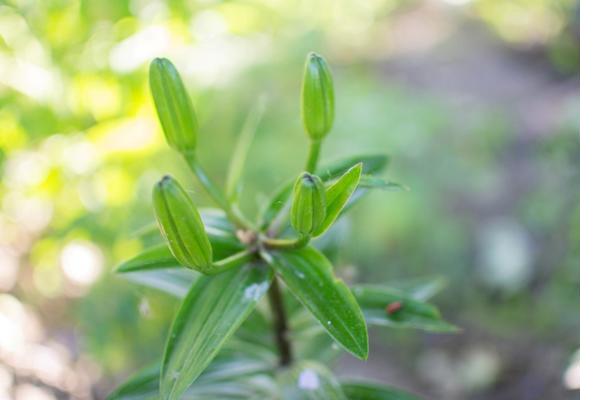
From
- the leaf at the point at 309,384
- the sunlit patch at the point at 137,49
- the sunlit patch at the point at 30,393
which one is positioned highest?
the sunlit patch at the point at 137,49

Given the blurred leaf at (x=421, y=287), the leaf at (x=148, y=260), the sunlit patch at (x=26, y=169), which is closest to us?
the leaf at (x=148, y=260)

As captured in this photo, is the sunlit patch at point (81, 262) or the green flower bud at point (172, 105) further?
the sunlit patch at point (81, 262)

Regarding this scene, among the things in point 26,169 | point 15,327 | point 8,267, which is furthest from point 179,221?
point 8,267

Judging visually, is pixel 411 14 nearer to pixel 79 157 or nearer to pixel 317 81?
pixel 79 157

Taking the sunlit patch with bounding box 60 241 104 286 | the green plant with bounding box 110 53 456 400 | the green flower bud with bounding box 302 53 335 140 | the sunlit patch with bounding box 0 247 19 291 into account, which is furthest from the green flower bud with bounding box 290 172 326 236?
the sunlit patch with bounding box 0 247 19 291

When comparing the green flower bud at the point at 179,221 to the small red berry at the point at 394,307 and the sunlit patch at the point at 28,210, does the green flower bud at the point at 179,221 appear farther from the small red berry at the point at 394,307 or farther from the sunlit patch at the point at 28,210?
the sunlit patch at the point at 28,210

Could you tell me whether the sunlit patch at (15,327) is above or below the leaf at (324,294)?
below

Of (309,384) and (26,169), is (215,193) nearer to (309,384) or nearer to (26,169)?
(309,384)

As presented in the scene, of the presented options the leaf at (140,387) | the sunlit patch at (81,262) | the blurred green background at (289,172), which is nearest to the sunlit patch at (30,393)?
the blurred green background at (289,172)
